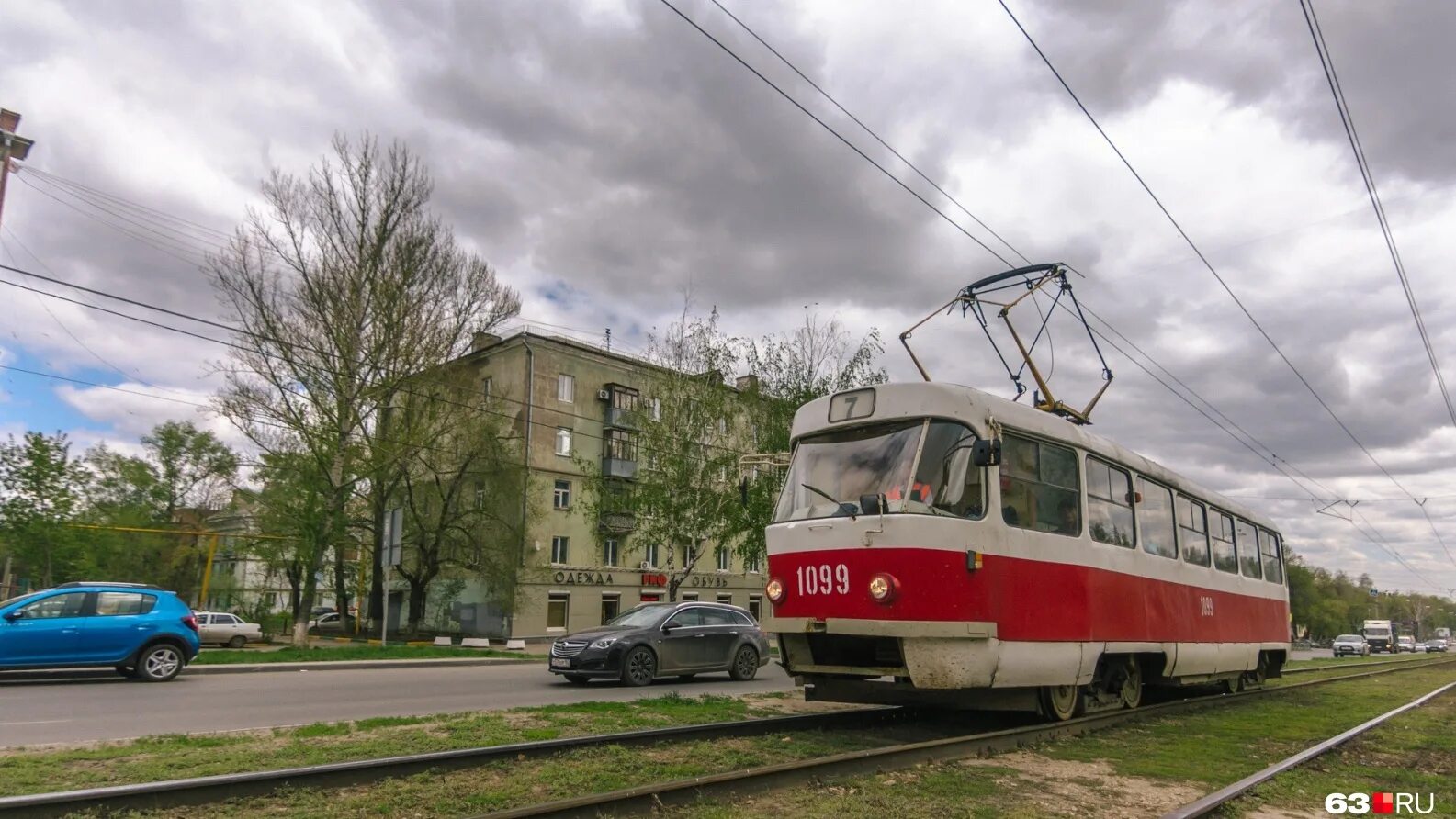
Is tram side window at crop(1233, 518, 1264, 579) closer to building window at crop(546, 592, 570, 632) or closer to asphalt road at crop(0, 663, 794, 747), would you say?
asphalt road at crop(0, 663, 794, 747)

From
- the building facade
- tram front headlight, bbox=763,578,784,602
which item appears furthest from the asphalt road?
the building facade

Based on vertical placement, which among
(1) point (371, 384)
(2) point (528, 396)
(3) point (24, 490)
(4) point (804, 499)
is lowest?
(4) point (804, 499)

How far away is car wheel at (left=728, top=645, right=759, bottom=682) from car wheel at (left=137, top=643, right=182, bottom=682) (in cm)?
957

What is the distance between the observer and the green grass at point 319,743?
651 cm

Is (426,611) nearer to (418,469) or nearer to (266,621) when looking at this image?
(266,621)

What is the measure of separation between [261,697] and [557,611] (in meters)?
28.4

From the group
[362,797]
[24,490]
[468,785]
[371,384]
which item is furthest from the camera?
[24,490]

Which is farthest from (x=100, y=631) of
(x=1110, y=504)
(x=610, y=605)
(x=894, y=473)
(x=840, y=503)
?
(x=610, y=605)

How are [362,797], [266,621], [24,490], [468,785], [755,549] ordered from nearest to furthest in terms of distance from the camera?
[362,797] → [468,785] → [755,549] → [24,490] → [266,621]

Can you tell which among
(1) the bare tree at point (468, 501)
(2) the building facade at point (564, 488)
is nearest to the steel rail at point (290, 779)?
(1) the bare tree at point (468, 501)

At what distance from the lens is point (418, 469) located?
35.5m

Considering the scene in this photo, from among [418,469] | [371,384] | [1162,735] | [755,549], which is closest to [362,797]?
[1162,735]

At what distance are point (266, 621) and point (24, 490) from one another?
35.7 ft

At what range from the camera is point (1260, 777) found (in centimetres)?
678
